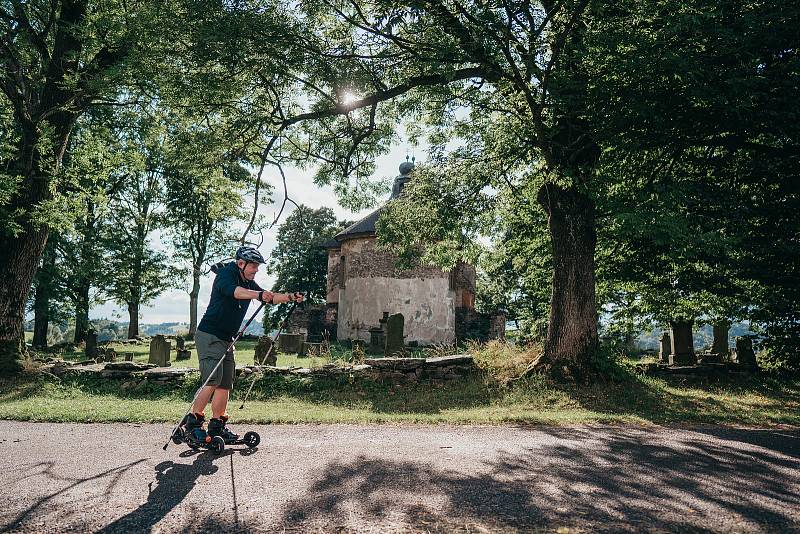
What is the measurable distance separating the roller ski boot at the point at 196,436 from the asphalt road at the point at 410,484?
0.42 feet

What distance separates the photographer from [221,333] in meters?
5.50

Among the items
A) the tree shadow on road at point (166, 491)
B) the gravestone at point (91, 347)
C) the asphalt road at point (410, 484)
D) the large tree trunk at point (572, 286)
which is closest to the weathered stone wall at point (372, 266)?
the gravestone at point (91, 347)

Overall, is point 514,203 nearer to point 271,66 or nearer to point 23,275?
point 271,66

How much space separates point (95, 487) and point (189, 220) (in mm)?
28663

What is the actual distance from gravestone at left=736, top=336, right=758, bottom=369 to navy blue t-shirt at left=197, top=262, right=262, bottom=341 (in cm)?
1190

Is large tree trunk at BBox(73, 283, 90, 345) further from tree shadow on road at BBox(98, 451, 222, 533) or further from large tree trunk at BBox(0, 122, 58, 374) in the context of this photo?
tree shadow on road at BBox(98, 451, 222, 533)

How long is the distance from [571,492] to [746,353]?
11248 millimetres

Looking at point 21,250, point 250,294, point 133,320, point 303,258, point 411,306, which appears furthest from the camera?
point 303,258

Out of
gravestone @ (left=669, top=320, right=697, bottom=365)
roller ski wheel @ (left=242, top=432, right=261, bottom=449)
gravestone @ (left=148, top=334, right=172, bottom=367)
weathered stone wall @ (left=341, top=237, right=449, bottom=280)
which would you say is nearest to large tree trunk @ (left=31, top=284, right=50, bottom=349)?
gravestone @ (left=148, top=334, right=172, bottom=367)

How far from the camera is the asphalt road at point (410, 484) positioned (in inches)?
126

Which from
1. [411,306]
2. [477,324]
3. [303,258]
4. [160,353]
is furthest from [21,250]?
[303,258]

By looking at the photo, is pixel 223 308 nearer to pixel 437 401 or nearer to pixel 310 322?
pixel 437 401

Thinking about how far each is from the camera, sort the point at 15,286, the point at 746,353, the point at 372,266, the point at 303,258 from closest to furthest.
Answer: the point at 15,286
the point at 746,353
the point at 372,266
the point at 303,258

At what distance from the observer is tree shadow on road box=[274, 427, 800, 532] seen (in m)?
3.18
